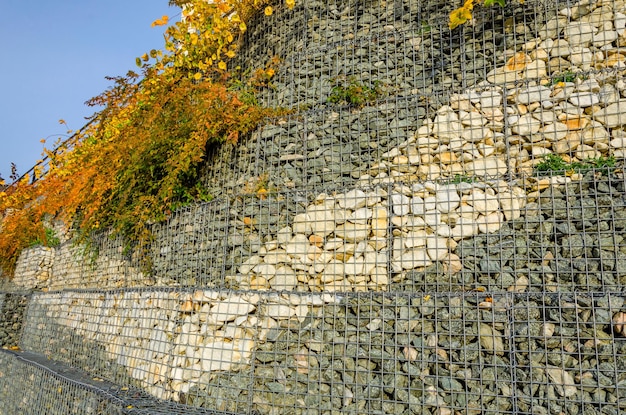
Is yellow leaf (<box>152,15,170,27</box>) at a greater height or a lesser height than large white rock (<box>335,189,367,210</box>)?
greater

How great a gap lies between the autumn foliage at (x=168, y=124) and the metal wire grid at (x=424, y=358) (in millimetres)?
1696

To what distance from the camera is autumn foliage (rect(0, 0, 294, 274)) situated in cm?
486

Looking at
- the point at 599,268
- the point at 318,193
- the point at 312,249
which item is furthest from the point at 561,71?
the point at 312,249

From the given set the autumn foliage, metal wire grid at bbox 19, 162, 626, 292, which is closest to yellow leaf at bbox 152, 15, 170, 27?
the autumn foliage

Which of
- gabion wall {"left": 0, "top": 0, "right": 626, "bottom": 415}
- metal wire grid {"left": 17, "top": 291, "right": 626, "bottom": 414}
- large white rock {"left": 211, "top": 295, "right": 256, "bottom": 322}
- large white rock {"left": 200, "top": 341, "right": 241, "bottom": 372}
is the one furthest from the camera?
large white rock {"left": 211, "top": 295, "right": 256, "bottom": 322}

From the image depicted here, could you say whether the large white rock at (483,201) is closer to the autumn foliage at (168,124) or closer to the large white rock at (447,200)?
the large white rock at (447,200)

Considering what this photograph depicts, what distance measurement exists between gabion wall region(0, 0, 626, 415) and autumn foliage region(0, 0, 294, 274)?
257 millimetres

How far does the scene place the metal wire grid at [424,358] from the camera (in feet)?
9.06

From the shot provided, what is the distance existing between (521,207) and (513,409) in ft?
4.21

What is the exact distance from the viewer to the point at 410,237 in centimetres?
352

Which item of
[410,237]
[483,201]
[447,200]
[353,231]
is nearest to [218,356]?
[353,231]

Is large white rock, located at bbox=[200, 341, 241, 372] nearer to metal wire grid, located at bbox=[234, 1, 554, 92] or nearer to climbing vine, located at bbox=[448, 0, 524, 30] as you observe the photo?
metal wire grid, located at bbox=[234, 1, 554, 92]

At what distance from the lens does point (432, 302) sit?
3.19 metres

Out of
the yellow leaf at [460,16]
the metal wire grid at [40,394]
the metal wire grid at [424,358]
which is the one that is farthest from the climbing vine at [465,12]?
the metal wire grid at [40,394]
